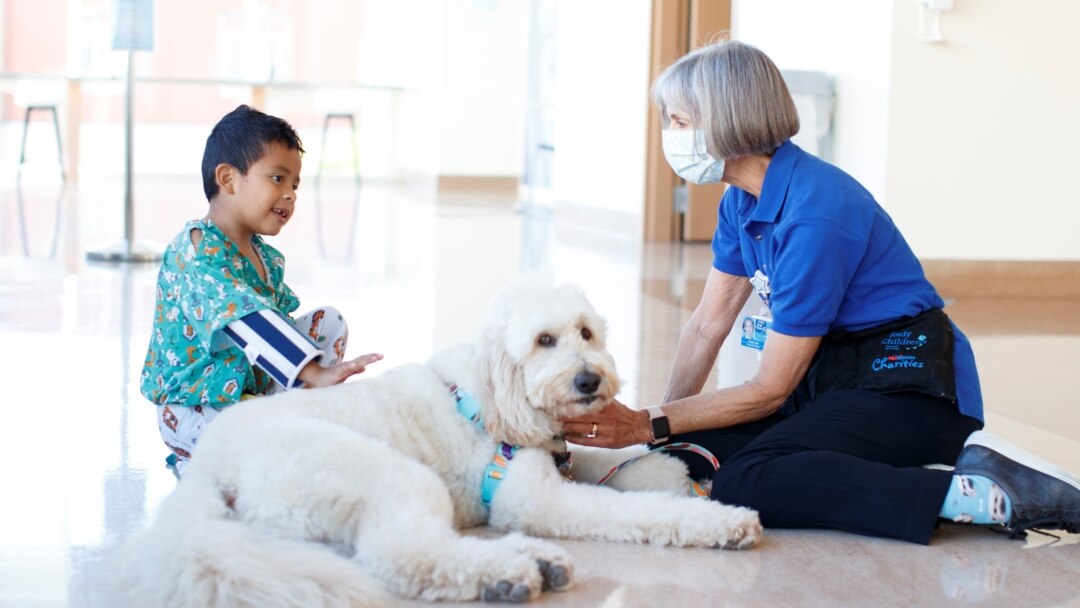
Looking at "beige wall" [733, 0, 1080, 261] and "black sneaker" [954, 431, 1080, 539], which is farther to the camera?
"beige wall" [733, 0, 1080, 261]

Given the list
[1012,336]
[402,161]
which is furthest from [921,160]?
[402,161]

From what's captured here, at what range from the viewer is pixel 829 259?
99.6 inches

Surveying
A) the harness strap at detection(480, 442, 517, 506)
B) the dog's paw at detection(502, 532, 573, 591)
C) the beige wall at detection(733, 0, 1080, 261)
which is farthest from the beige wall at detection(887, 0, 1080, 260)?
the dog's paw at detection(502, 532, 573, 591)

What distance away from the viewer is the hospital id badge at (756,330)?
3115 millimetres

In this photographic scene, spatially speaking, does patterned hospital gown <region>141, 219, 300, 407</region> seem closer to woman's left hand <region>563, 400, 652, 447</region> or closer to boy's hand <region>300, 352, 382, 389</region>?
boy's hand <region>300, 352, 382, 389</region>

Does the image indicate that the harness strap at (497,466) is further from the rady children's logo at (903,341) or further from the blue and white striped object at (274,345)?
the rady children's logo at (903,341)

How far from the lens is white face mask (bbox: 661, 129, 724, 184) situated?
2.71 meters

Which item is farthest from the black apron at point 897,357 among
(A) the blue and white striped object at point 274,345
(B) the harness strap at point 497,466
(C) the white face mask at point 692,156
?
(A) the blue and white striped object at point 274,345

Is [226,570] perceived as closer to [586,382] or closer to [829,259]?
[586,382]

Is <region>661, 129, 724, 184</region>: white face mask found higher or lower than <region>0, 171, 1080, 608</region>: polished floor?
higher

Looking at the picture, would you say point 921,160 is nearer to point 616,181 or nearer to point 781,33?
point 781,33

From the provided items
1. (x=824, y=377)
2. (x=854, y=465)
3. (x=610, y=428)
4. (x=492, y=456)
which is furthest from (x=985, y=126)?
(x=492, y=456)

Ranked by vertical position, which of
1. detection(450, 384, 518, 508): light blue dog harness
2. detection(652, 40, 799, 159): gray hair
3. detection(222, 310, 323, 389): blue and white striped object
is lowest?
detection(450, 384, 518, 508): light blue dog harness

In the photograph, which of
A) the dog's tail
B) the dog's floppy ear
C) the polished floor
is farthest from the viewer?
the dog's floppy ear
